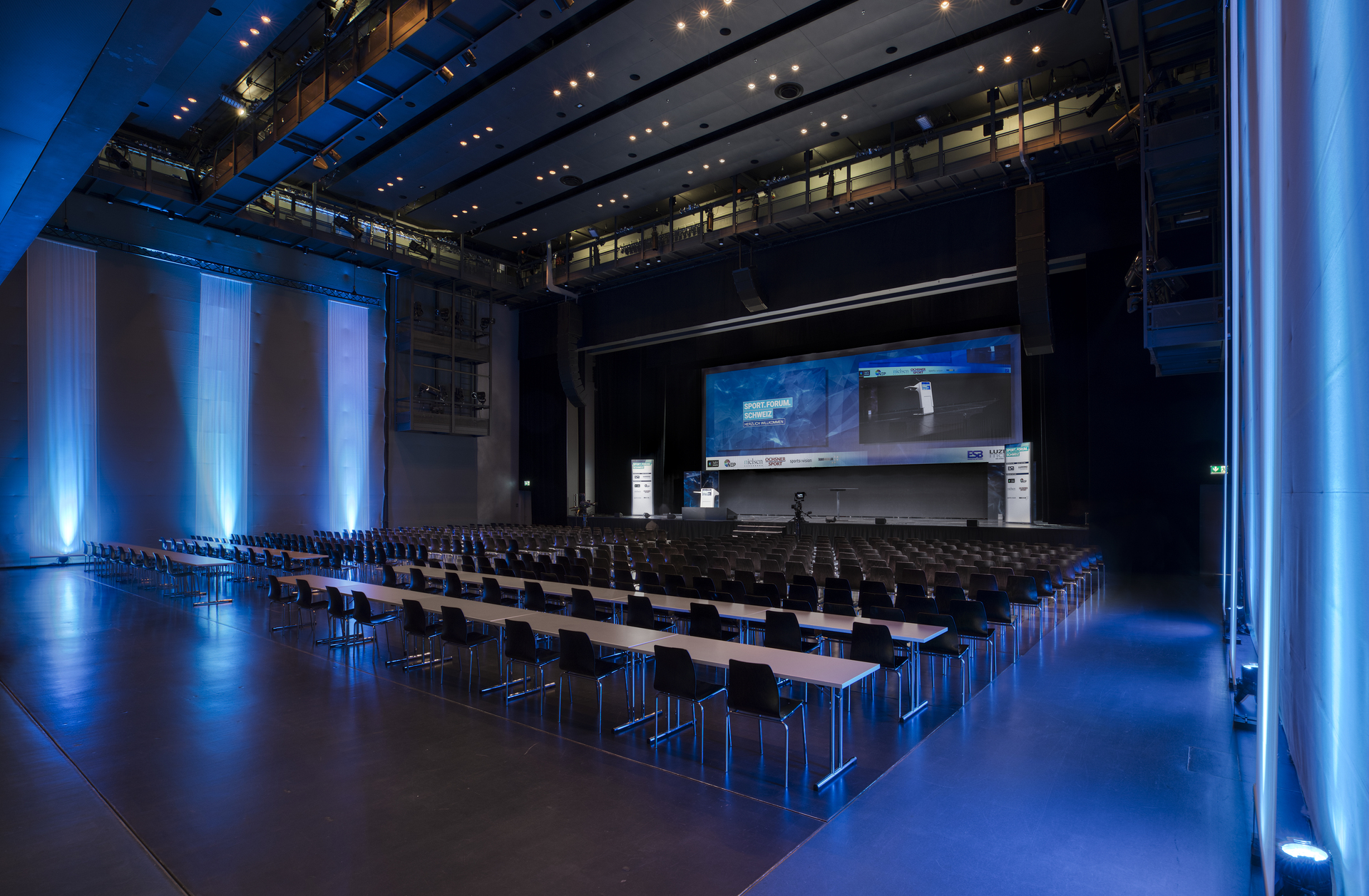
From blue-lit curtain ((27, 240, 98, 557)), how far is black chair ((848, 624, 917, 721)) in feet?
60.1

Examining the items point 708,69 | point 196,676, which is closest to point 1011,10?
point 708,69

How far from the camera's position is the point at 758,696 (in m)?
4.19

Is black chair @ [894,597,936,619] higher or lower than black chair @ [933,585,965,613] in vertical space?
lower

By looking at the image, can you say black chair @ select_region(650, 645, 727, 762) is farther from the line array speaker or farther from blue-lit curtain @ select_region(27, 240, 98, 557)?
blue-lit curtain @ select_region(27, 240, 98, 557)

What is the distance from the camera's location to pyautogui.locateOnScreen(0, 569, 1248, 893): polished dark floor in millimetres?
3066

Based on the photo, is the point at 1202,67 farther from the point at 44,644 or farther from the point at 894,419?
the point at 44,644

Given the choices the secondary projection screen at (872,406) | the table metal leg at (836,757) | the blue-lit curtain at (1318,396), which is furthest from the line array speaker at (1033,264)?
the table metal leg at (836,757)

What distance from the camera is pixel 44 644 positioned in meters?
7.57

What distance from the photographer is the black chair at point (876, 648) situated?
5.09 m

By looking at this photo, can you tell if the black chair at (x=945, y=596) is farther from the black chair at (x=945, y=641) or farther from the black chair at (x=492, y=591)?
the black chair at (x=492, y=591)

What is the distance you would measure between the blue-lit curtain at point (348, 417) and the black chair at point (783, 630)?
1830 centimetres

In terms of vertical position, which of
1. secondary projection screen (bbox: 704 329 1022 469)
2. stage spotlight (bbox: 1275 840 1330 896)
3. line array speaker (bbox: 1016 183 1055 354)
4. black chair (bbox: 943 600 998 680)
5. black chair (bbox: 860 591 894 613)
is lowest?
black chair (bbox: 943 600 998 680)

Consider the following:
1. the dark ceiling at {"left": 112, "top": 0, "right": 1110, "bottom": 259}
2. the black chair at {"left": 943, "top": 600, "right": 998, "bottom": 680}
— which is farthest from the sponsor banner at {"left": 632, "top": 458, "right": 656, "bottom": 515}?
the black chair at {"left": 943, "top": 600, "right": 998, "bottom": 680}

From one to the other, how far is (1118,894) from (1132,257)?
14.4 m
